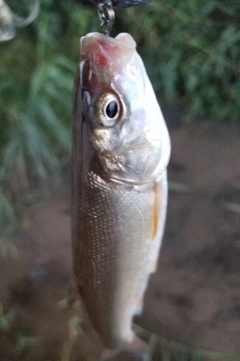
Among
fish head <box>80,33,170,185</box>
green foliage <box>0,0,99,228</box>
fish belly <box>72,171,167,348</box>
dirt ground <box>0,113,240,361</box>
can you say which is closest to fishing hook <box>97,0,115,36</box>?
fish head <box>80,33,170,185</box>

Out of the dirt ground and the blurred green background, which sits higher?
the blurred green background

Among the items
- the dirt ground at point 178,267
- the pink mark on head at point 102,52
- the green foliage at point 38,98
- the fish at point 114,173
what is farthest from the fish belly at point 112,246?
the green foliage at point 38,98

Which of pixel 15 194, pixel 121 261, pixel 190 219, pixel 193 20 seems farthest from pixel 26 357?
pixel 193 20

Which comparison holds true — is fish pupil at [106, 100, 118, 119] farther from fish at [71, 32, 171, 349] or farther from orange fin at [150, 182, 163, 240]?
orange fin at [150, 182, 163, 240]

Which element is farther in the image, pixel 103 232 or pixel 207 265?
pixel 207 265

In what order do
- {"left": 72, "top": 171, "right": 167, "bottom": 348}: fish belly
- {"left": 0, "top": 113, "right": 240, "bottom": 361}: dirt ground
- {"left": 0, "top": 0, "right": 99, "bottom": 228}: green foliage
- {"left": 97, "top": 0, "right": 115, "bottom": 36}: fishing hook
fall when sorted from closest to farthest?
1. {"left": 97, "top": 0, "right": 115, "bottom": 36}: fishing hook
2. {"left": 72, "top": 171, "right": 167, "bottom": 348}: fish belly
3. {"left": 0, "top": 113, "right": 240, "bottom": 361}: dirt ground
4. {"left": 0, "top": 0, "right": 99, "bottom": 228}: green foliage

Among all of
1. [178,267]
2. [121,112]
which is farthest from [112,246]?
[178,267]

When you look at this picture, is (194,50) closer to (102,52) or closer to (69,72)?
(69,72)

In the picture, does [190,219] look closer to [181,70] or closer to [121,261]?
[181,70]
